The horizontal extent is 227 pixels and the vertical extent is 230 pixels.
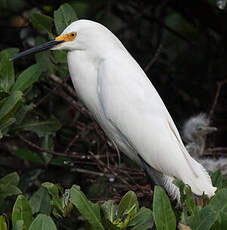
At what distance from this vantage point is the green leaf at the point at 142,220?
49.7 inches

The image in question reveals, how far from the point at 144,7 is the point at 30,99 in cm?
103

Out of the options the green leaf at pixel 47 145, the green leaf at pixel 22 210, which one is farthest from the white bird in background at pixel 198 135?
the green leaf at pixel 22 210

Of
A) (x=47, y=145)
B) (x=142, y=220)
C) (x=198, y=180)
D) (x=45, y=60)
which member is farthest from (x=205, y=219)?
(x=45, y=60)

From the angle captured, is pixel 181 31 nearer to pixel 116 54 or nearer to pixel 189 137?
pixel 189 137

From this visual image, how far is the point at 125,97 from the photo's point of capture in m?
1.70

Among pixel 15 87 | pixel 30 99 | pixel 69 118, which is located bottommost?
pixel 69 118

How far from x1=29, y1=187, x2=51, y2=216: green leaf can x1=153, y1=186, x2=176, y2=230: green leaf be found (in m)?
0.44

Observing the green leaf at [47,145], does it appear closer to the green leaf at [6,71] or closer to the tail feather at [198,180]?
the green leaf at [6,71]

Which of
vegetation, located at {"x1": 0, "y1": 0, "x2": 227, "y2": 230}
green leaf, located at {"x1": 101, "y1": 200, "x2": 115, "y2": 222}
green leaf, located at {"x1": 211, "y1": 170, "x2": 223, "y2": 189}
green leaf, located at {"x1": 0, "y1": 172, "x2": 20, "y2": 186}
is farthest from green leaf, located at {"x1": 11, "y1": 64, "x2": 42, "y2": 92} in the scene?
green leaf, located at {"x1": 211, "y1": 170, "x2": 223, "y2": 189}

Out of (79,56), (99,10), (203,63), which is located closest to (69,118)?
(99,10)

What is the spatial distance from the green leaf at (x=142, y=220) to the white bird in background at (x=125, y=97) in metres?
0.43

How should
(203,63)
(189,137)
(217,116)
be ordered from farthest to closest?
(203,63), (217,116), (189,137)

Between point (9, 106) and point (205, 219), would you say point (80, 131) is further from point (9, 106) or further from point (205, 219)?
point (205, 219)

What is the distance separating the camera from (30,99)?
200cm
